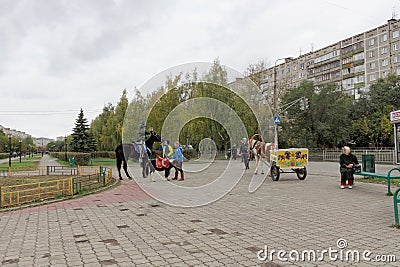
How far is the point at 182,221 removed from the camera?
21.9 feet

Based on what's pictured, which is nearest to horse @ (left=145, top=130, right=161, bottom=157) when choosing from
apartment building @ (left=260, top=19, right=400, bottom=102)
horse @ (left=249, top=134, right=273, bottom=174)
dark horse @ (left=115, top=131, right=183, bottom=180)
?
dark horse @ (left=115, top=131, right=183, bottom=180)

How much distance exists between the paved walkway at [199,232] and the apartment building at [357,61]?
45628 millimetres

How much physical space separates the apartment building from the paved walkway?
45628mm

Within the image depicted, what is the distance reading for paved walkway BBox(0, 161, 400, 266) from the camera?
4.53 m

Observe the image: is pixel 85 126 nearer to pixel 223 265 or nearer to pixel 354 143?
pixel 354 143

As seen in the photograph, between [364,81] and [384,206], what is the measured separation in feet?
203

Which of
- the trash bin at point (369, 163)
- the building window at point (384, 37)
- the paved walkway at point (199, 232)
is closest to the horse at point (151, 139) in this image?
the paved walkway at point (199, 232)

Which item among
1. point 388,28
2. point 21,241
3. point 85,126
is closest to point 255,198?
point 21,241

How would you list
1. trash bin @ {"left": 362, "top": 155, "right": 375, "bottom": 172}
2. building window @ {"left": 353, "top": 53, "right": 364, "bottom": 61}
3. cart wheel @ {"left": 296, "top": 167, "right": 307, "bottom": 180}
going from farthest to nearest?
building window @ {"left": 353, "top": 53, "right": 364, "bottom": 61}, cart wheel @ {"left": 296, "top": 167, "right": 307, "bottom": 180}, trash bin @ {"left": 362, "top": 155, "right": 375, "bottom": 172}
